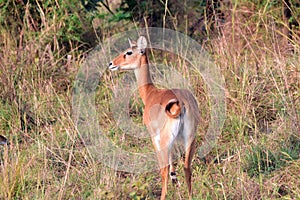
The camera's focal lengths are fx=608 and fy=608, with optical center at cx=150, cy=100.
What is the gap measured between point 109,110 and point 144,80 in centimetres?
103

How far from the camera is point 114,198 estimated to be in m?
4.07

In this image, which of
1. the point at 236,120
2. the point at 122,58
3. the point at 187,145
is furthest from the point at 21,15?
the point at 187,145

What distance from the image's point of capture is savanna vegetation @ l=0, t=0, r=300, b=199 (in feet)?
13.9

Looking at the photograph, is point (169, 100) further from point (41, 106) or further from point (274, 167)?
point (41, 106)

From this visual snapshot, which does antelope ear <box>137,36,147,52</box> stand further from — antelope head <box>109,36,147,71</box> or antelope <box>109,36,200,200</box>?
antelope <box>109,36,200,200</box>

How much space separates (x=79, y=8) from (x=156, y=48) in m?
1.04

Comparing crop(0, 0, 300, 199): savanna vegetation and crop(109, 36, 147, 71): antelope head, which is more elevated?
crop(109, 36, 147, 71): antelope head

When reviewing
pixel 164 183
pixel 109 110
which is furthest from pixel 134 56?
pixel 164 183

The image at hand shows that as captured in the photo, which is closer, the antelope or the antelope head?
the antelope

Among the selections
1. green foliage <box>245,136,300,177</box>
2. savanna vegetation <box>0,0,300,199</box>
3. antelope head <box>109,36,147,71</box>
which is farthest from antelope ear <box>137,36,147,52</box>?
green foliage <box>245,136,300,177</box>

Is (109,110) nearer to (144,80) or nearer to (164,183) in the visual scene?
(144,80)

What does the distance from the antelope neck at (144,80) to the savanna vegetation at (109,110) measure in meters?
0.55

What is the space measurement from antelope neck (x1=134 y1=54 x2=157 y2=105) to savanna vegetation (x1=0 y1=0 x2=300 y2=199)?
55 centimetres

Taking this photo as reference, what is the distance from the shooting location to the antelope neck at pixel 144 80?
4812 mm
